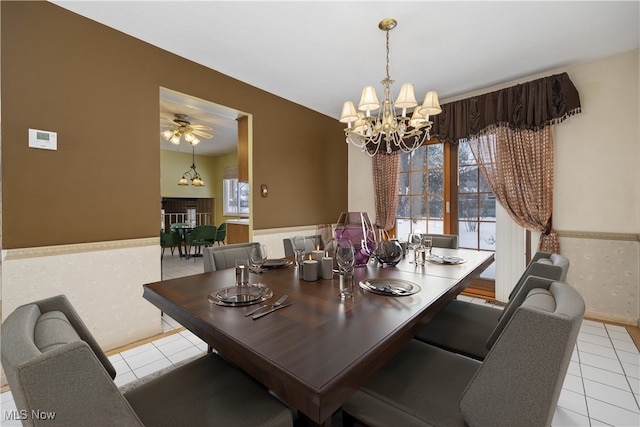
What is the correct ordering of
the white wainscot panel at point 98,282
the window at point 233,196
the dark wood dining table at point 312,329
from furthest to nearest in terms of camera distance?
the window at point 233,196, the white wainscot panel at point 98,282, the dark wood dining table at point 312,329

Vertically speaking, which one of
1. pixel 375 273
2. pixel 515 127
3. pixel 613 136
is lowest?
pixel 375 273

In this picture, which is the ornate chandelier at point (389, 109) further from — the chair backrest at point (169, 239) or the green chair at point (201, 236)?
the chair backrest at point (169, 239)

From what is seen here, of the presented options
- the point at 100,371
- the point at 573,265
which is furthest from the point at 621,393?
the point at 100,371

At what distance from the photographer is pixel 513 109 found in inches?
121

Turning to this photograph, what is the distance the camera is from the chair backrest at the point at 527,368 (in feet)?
2.28

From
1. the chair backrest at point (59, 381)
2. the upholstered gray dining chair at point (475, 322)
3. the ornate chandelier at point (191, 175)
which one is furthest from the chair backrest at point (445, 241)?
the ornate chandelier at point (191, 175)

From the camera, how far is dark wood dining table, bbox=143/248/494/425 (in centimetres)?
69

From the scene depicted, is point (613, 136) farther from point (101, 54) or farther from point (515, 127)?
point (101, 54)

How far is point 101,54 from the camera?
7.28 feet

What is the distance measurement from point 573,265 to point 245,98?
158 inches

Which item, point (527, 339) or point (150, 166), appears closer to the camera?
point (527, 339)

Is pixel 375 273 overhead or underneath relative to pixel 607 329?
overhead

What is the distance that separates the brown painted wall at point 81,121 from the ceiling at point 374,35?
0.17 m

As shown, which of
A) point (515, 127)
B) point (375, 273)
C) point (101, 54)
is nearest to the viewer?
point (375, 273)
